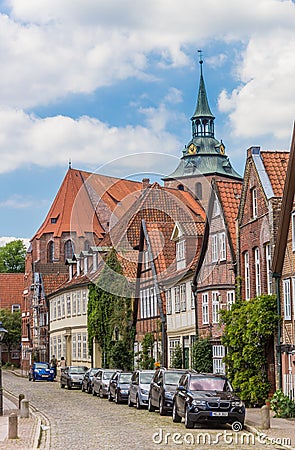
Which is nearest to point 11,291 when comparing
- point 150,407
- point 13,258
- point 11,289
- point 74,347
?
point 11,289

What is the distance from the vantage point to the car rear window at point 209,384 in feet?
82.0

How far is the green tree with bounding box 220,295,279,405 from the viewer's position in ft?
106

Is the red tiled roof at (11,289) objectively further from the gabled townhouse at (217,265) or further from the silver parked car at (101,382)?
the gabled townhouse at (217,265)

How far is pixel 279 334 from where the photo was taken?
31547 millimetres

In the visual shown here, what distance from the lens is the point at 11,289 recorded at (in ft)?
348

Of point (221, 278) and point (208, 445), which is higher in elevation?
point (221, 278)

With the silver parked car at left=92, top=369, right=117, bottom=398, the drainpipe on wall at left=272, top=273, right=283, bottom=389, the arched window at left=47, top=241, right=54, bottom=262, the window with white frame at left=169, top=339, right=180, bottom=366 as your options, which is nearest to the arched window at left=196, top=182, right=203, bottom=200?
the arched window at left=47, top=241, right=54, bottom=262

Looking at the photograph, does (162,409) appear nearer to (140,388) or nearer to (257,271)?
(140,388)

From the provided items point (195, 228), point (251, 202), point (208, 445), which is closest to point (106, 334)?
point (195, 228)

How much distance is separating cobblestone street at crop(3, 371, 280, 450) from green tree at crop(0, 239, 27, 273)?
8371 centimetres

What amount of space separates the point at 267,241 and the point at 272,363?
15.5 ft

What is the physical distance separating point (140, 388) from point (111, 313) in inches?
993

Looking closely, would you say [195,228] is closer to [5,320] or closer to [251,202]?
[251,202]

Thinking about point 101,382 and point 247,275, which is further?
point 101,382
